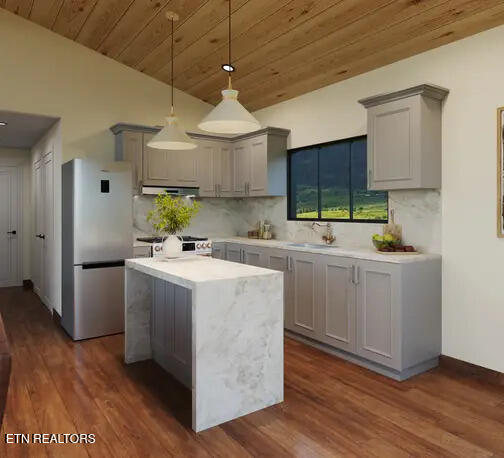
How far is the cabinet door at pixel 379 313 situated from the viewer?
129 inches

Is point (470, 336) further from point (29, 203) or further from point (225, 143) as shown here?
point (29, 203)

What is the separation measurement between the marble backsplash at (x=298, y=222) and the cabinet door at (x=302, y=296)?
1.96 ft

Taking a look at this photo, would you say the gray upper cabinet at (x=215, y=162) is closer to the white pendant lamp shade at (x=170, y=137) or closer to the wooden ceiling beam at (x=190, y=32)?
the wooden ceiling beam at (x=190, y=32)

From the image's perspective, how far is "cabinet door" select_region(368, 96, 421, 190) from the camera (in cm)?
338

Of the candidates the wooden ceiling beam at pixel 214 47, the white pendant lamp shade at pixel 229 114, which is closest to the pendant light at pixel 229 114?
the white pendant lamp shade at pixel 229 114

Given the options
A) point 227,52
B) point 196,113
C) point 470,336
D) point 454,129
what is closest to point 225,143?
point 196,113

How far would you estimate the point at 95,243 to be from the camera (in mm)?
4418

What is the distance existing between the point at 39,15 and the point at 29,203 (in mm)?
3747

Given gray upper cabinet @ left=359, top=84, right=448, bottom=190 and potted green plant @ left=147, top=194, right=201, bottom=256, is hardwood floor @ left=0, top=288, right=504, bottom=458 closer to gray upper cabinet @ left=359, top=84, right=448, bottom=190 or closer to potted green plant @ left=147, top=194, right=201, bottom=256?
potted green plant @ left=147, top=194, right=201, bottom=256

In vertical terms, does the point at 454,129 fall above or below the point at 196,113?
below

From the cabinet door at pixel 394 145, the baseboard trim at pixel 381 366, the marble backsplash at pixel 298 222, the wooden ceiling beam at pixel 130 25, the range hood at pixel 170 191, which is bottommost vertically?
the baseboard trim at pixel 381 366

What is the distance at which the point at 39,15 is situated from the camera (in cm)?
443

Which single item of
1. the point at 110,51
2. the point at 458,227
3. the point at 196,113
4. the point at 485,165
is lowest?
the point at 458,227

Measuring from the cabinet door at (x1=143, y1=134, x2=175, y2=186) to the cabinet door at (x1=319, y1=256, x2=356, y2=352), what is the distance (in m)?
2.19
